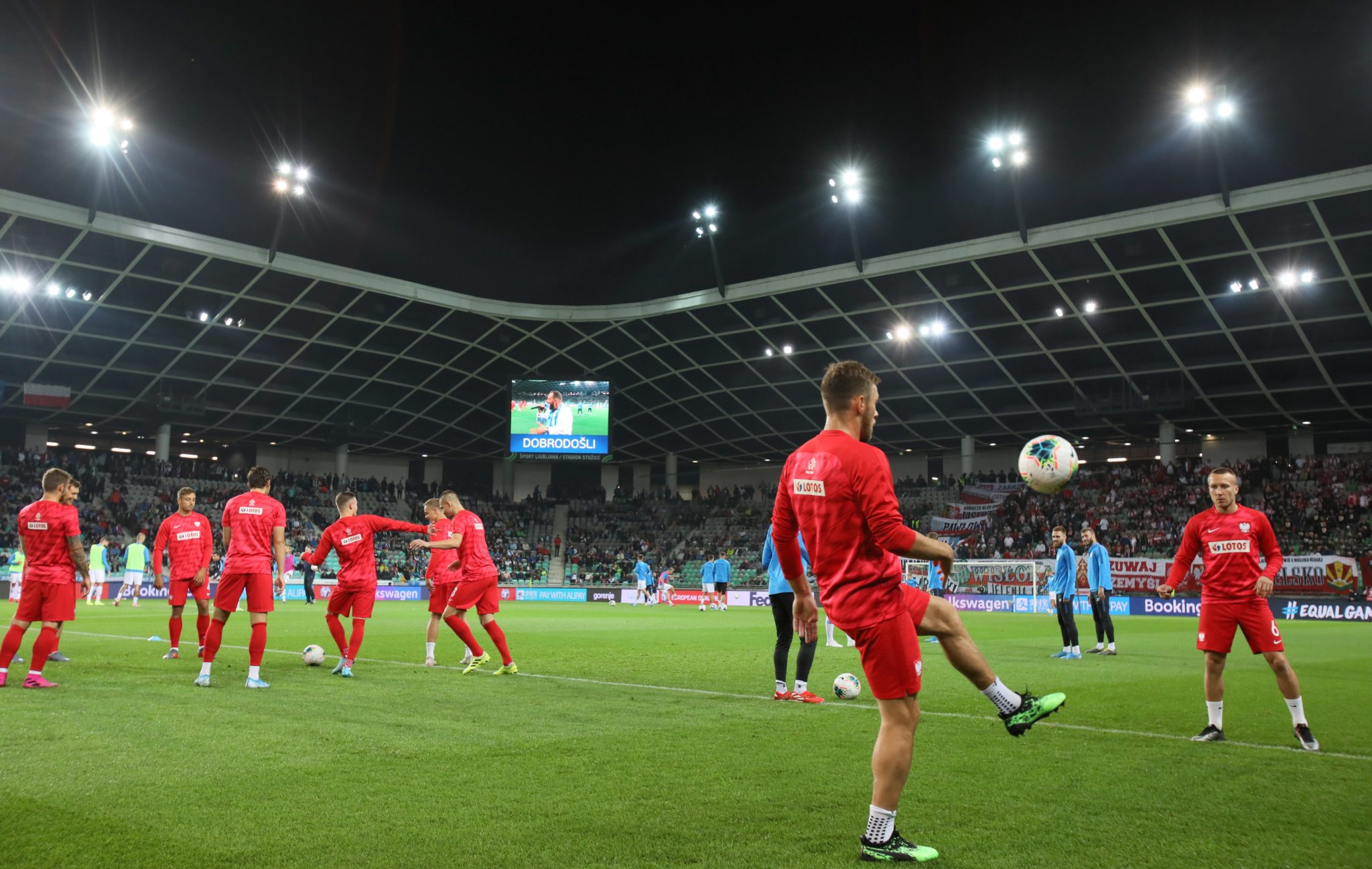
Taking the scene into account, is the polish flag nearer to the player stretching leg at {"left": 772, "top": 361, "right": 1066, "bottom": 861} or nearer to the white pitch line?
the white pitch line

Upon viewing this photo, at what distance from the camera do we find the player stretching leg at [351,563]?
11.5 meters

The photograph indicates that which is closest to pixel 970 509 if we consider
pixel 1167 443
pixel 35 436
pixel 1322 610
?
pixel 1167 443

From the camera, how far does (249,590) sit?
34.3 ft

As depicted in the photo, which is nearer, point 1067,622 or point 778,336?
point 1067,622

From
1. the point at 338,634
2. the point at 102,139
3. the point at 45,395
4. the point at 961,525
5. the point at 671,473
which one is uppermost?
the point at 102,139

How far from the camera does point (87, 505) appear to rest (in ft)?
150

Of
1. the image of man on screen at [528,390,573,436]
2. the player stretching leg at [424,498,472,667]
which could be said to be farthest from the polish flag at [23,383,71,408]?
the player stretching leg at [424,498,472,667]

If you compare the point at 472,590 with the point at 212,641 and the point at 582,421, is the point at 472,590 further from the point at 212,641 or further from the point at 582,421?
the point at 582,421

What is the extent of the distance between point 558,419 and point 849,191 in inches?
735

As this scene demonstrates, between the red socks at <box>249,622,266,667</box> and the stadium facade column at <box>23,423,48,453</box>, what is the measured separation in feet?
165

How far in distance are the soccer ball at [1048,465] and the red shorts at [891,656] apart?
1213cm

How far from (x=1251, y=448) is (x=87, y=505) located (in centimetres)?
5894

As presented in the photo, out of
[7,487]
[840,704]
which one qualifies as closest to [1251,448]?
→ [840,704]

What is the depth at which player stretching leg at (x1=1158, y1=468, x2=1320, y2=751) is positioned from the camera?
7547 millimetres
